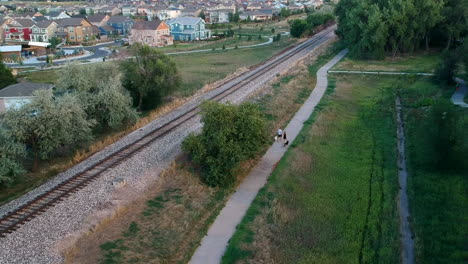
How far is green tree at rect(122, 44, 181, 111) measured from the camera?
101 ft

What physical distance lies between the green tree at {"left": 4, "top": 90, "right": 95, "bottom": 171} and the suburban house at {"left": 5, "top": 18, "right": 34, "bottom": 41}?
72586mm

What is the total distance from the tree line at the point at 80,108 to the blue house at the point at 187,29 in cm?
5785

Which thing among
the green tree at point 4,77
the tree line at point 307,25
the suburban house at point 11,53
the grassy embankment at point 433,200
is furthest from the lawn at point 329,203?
the suburban house at point 11,53

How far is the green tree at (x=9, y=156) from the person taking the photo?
63.9ft

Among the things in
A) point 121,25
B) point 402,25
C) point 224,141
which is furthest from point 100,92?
point 121,25

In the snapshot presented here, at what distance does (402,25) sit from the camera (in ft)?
157

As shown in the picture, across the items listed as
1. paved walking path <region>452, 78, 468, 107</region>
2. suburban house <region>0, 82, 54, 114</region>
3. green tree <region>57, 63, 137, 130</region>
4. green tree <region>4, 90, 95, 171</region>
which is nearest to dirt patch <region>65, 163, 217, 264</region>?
green tree <region>4, 90, 95, 171</region>

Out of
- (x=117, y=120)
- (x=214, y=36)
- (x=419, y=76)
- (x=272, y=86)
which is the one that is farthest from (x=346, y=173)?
(x=214, y=36)

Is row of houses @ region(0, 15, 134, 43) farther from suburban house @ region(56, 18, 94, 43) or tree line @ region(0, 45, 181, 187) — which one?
tree line @ region(0, 45, 181, 187)

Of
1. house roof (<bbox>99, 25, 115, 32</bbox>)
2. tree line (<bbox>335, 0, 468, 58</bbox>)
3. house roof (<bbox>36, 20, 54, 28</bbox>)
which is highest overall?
tree line (<bbox>335, 0, 468, 58</bbox>)

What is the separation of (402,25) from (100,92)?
3617cm

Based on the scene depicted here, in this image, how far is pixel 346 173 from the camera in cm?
2083

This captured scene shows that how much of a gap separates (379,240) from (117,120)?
17605mm

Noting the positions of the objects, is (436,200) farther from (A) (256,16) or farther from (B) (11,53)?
(A) (256,16)
